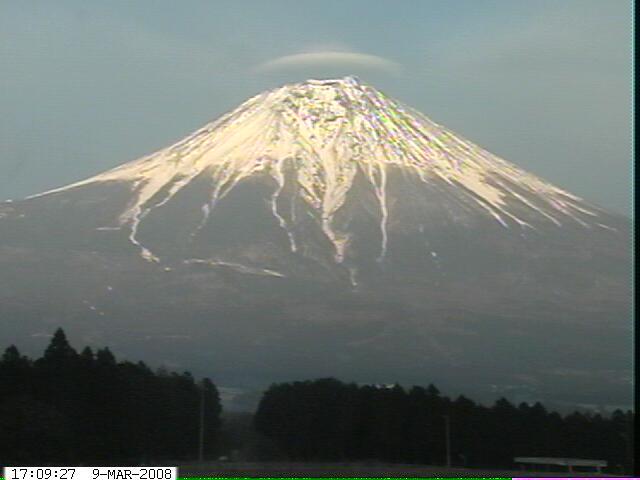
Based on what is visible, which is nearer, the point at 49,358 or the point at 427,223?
the point at 49,358

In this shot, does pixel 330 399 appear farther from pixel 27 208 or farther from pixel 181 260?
pixel 27 208

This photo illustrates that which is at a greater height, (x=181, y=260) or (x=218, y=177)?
(x=218, y=177)

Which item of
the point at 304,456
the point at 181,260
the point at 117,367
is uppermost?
the point at 181,260

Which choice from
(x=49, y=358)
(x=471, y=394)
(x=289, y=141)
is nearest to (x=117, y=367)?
(x=49, y=358)

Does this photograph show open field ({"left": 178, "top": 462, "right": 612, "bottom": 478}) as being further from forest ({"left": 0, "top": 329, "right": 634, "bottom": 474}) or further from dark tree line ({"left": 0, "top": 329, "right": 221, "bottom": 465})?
dark tree line ({"left": 0, "top": 329, "right": 221, "bottom": 465})

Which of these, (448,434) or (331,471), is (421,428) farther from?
(331,471)
